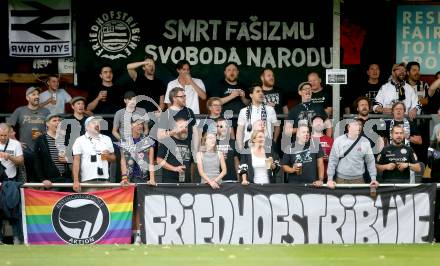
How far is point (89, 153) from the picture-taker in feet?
66.9

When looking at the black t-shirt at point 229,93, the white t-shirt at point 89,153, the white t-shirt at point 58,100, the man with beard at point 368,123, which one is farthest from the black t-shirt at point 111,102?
the man with beard at point 368,123

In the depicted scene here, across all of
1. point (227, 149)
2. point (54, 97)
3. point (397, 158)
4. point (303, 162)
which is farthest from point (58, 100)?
point (397, 158)

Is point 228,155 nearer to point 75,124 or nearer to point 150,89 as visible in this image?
point 150,89

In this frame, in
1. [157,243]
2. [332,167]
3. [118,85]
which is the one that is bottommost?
[157,243]

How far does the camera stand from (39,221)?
2008 cm

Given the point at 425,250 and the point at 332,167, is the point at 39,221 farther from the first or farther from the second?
the point at 425,250

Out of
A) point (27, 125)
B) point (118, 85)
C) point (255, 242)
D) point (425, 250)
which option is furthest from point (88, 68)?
point (425, 250)

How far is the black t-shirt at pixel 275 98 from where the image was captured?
73.8 ft

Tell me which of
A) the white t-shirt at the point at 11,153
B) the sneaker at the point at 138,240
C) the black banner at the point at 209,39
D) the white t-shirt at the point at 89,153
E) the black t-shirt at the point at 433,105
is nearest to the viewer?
the sneaker at the point at 138,240

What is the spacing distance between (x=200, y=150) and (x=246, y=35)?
464cm

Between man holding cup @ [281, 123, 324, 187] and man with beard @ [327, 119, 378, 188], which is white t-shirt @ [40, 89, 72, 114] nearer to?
man holding cup @ [281, 123, 324, 187]

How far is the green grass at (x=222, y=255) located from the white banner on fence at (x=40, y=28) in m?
5.46

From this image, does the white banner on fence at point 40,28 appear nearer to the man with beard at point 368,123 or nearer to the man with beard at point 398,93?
the man with beard at point 368,123

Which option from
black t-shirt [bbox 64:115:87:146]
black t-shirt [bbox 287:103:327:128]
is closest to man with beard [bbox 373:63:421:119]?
black t-shirt [bbox 287:103:327:128]
